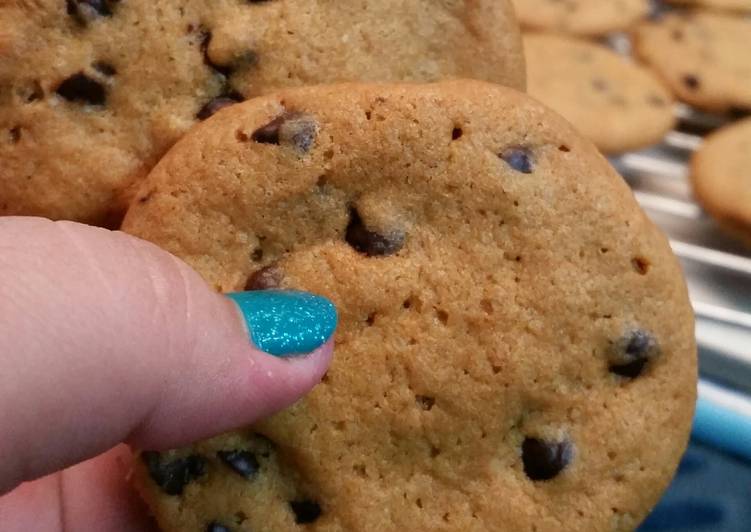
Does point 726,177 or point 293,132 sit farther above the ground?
point 293,132

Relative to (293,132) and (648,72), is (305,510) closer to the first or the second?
(293,132)

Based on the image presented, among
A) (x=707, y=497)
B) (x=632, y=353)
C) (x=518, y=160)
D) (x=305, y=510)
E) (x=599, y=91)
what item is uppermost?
(x=518, y=160)

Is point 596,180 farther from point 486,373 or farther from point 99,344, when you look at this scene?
point 99,344

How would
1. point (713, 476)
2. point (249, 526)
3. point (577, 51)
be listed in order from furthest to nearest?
point (577, 51) → point (713, 476) → point (249, 526)

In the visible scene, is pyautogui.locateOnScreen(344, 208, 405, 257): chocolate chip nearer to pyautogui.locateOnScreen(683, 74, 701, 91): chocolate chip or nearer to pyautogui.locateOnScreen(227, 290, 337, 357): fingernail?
pyautogui.locateOnScreen(227, 290, 337, 357): fingernail

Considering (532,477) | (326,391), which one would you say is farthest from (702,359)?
(326,391)

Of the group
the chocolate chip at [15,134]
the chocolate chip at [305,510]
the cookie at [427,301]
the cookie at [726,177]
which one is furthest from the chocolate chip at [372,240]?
the cookie at [726,177]

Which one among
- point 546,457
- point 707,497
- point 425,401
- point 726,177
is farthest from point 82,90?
point 726,177
